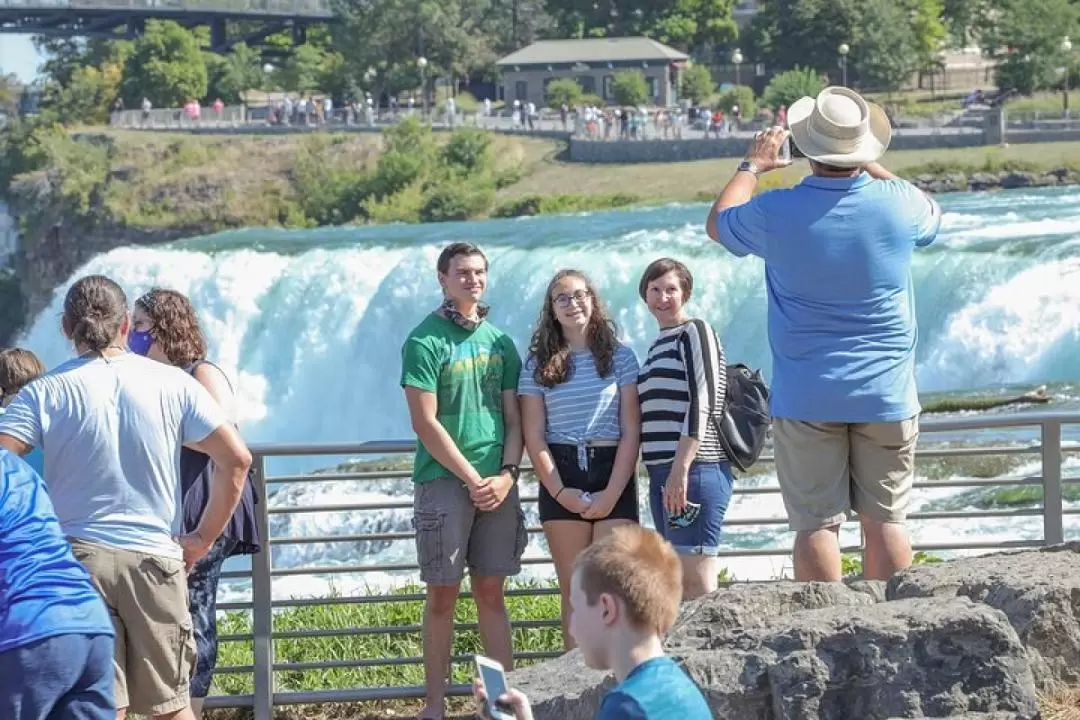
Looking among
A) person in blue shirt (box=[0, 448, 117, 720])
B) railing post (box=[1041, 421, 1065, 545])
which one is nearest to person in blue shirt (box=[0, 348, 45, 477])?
person in blue shirt (box=[0, 448, 117, 720])

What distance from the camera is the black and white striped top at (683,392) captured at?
20.7 ft

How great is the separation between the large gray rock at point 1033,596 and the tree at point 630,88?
78430 mm

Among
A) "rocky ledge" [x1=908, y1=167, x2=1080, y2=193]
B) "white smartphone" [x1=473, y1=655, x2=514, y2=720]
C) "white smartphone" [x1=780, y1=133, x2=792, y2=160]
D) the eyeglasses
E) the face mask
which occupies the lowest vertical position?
"rocky ledge" [x1=908, y1=167, x2=1080, y2=193]

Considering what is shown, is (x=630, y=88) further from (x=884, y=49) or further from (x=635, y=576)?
(x=635, y=576)

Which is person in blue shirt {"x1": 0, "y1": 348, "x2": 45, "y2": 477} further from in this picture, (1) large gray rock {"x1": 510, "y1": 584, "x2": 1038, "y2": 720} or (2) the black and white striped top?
(1) large gray rock {"x1": 510, "y1": 584, "x2": 1038, "y2": 720}

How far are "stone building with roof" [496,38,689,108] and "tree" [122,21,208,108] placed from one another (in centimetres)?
1547

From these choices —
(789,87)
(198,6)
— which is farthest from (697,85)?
(198,6)

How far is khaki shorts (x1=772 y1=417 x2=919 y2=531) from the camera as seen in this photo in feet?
18.4

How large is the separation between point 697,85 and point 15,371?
79909 mm

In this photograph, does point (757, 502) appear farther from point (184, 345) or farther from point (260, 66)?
point (260, 66)

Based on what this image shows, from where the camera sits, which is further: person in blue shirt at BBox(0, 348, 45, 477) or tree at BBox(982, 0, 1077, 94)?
tree at BBox(982, 0, 1077, 94)

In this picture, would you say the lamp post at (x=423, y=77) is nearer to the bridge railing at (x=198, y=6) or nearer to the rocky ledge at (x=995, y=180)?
the bridge railing at (x=198, y=6)

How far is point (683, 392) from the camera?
20.8 feet

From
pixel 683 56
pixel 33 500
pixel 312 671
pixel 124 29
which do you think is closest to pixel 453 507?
pixel 312 671
